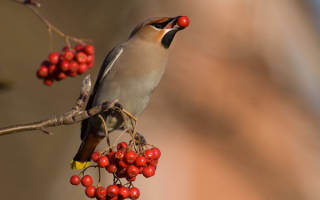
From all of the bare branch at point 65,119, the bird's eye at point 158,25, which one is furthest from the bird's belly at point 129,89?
the bare branch at point 65,119

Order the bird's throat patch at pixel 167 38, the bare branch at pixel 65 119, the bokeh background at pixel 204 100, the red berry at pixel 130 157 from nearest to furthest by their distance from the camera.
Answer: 1. the bare branch at pixel 65 119
2. the red berry at pixel 130 157
3. the bird's throat patch at pixel 167 38
4. the bokeh background at pixel 204 100

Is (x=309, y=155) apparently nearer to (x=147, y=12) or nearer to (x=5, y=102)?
(x=147, y=12)

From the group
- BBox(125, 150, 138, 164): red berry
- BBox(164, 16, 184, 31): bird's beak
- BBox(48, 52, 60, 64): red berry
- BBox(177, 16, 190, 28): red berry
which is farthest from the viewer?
BBox(164, 16, 184, 31): bird's beak

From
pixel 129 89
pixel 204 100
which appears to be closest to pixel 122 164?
pixel 129 89

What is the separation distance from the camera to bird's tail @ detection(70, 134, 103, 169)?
3.52 m

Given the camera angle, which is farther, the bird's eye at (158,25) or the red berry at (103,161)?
the bird's eye at (158,25)

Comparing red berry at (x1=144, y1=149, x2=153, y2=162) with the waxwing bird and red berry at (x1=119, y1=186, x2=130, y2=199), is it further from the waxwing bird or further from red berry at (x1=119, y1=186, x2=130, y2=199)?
the waxwing bird

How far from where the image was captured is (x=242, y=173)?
719cm

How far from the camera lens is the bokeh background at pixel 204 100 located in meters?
7.10

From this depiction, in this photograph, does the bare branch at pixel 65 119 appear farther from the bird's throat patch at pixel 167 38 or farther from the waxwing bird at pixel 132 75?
the bird's throat patch at pixel 167 38

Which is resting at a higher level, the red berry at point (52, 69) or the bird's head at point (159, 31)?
the bird's head at point (159, 31)

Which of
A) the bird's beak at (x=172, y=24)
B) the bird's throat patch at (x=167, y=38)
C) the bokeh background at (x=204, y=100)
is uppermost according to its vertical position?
the bird's beak at (x=172, y=24)

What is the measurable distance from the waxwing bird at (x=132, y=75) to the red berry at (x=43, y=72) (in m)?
1.06

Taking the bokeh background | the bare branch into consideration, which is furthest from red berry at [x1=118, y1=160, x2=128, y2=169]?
the bokeh background
